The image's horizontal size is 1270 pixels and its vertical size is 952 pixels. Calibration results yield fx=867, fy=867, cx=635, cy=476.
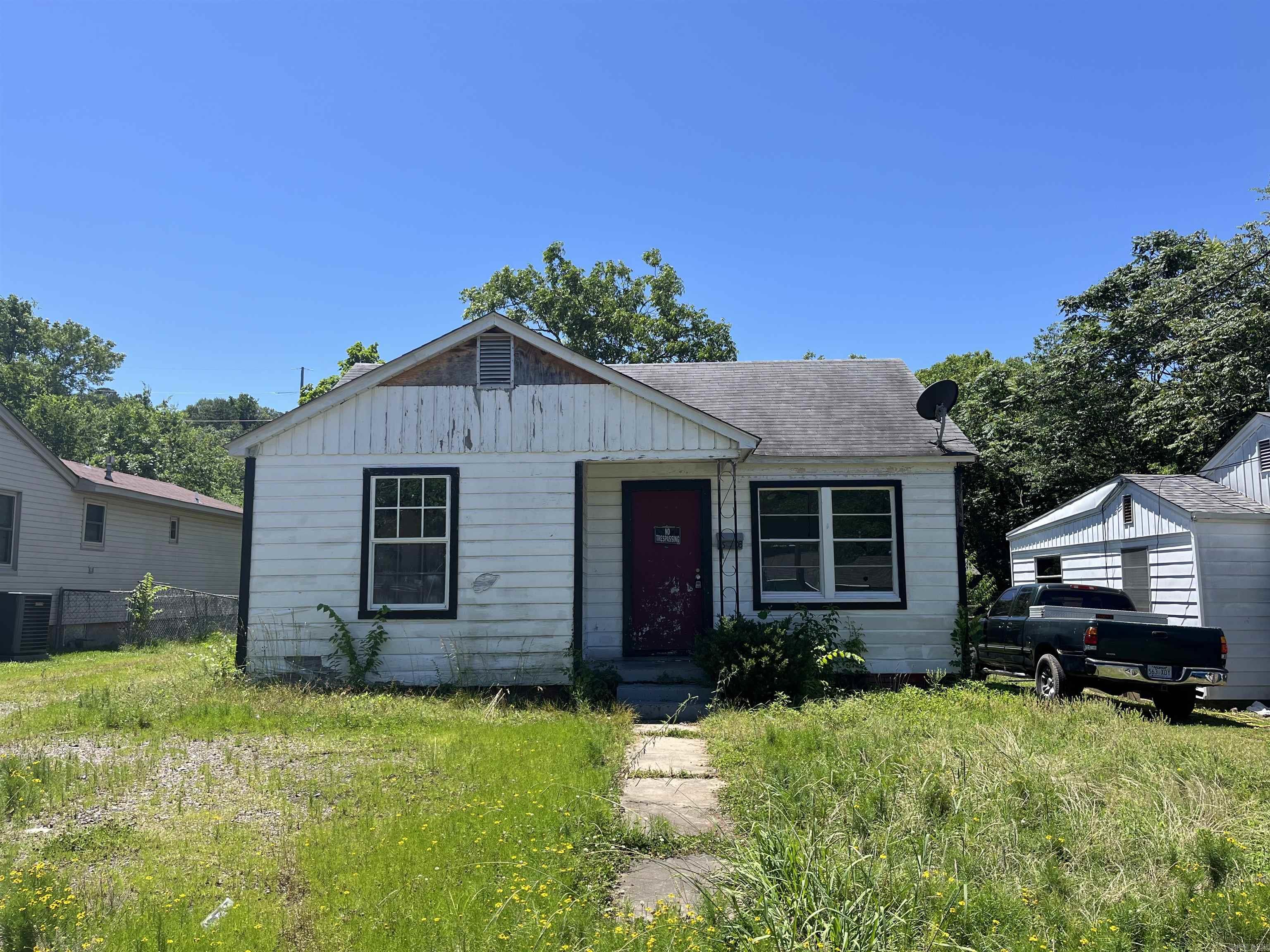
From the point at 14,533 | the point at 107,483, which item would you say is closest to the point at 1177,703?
the point at 14,533

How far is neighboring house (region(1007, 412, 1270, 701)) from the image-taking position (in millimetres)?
12086

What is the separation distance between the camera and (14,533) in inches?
679

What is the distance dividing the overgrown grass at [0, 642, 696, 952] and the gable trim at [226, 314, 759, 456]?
348cm

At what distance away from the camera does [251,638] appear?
10.7 m

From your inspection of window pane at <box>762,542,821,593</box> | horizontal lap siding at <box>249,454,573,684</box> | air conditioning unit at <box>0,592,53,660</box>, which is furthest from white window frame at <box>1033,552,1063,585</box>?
air conditioning unit at <box>0,592,53,660</box>

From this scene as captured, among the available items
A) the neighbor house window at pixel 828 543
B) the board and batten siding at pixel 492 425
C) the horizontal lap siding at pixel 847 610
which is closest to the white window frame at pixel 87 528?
the board and batten siding at pixel 492 425

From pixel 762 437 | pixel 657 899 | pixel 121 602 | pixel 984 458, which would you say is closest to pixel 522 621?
pixel 762 437

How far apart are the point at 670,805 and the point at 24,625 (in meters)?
14.4

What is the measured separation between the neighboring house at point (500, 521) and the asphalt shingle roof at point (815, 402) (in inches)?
8.1

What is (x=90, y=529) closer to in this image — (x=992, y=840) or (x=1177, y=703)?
(x=992, y=840)

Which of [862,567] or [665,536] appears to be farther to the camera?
[665,536]

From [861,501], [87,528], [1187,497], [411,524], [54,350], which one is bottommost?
[411,524]

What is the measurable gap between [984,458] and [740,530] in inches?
632

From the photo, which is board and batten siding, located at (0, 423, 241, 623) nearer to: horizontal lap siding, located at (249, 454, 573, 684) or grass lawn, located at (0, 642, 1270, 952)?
horizontal lap siding, located at (249, 454, 573, 684)
